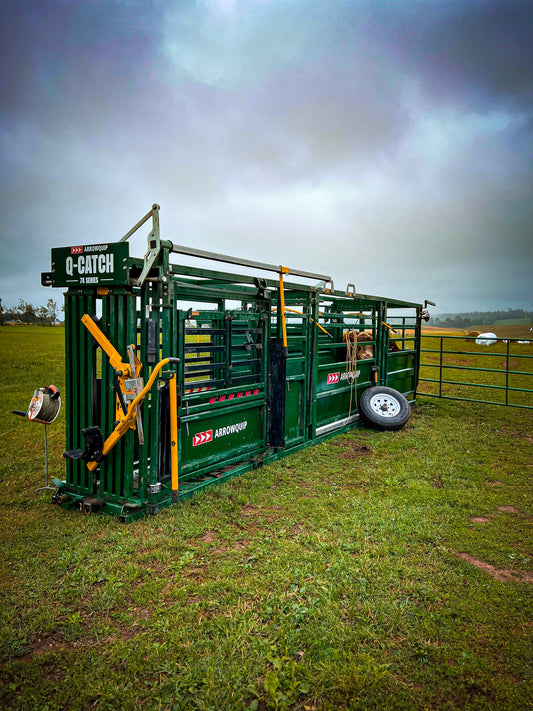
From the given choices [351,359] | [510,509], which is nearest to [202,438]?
[510,509]

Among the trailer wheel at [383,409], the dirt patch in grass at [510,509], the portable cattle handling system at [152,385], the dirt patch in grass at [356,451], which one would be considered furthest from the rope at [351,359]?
the dirt patch in grass at [510,509]

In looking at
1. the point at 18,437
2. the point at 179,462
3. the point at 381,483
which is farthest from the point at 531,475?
the point at 18,437

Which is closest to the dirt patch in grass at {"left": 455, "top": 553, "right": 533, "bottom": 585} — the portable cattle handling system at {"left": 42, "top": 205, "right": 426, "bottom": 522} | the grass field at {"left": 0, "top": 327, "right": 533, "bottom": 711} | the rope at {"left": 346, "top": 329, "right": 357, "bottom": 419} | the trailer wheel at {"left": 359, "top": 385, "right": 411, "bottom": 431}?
the grass field at {"left": 0, "top": 327, "right": 533, "bottom": 711}

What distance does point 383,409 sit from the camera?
8.27 m

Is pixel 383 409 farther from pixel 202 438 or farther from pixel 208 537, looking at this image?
pixel 208 537

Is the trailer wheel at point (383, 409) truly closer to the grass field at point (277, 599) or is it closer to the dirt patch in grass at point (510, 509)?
the grass field at point (277, 599)

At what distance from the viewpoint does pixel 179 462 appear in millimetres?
4641

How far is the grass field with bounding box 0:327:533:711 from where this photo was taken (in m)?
2.33

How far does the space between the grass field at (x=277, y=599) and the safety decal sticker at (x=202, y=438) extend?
58 cm

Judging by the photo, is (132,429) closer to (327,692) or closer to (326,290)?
(327,692)

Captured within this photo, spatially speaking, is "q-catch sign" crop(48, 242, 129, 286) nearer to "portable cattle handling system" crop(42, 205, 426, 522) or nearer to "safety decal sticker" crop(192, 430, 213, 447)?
"portable cattle handling system" crop(42, 205, 426, 522)

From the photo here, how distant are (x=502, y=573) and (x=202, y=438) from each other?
10.1 ft

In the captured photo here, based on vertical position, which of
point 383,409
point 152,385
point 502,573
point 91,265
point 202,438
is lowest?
point 502,573

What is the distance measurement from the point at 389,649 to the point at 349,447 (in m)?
4.40
